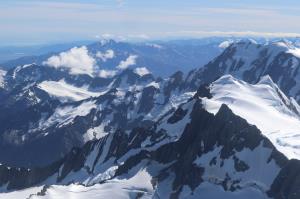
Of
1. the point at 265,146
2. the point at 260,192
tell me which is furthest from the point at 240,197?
the point at 265,146

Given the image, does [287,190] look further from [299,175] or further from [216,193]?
[216,193]

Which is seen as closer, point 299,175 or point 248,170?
point 299,175

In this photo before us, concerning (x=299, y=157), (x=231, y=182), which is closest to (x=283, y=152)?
(x=299, y=157)

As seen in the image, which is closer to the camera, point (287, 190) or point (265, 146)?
point (287, 190)

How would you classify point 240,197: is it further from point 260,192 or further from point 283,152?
point 283,152

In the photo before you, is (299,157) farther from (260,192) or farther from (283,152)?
(260,192)

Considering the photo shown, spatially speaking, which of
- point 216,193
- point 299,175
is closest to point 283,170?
point 299,175

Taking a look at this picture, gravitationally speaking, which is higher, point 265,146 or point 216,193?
point 265,146
